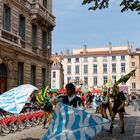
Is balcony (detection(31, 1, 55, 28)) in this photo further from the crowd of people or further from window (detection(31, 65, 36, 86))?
the crowd of people

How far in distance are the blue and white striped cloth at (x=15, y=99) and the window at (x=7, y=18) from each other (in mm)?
13050

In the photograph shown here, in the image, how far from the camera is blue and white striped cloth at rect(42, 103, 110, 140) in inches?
282

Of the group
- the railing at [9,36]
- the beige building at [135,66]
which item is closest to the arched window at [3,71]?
the railing at [9,36]

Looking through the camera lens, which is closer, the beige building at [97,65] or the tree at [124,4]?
the tree at [124,4]

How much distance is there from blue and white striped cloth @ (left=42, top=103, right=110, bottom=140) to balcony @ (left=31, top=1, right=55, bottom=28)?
2282 centimetres

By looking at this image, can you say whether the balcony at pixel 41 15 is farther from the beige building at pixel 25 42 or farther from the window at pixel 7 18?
the window at pixel 7 18

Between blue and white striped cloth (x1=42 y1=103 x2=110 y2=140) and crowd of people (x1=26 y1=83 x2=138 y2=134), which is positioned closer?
blue and white striped cloth (x1=42 y1=103 x2=110 y2=140)

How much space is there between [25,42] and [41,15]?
3.13 meters

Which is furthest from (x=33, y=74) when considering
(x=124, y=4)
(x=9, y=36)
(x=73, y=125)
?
(x=73, y=125)

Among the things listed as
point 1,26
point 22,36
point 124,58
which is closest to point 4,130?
point 1,26

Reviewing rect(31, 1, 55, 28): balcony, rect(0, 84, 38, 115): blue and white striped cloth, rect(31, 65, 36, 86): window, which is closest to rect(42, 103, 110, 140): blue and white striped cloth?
rect(0, 84, 38, 115): blue and white striped cloth

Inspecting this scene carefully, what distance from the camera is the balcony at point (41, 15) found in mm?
29734

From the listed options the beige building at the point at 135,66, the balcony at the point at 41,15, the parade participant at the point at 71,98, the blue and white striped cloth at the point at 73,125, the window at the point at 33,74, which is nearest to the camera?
the blue and white striped cloth at the point at 73,125

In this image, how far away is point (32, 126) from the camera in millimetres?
18219
